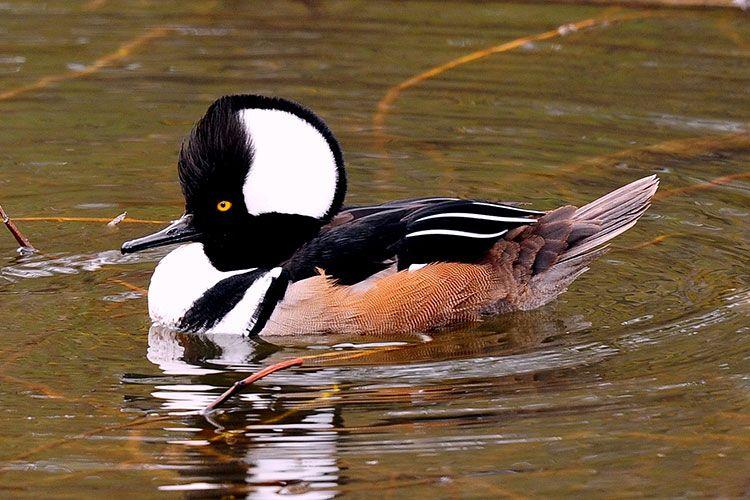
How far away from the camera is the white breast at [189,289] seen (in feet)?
21.4

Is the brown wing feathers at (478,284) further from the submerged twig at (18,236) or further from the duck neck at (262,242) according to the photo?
the submerged twig at (18,236)

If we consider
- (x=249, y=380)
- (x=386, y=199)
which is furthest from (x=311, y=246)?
(x=386, y=199)

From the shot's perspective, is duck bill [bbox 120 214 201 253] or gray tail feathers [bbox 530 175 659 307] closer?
duck bill [bbox 120 214 201 253]

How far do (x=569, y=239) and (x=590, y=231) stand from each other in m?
0.11

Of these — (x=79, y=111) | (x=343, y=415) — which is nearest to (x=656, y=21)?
(x=79, y=111)

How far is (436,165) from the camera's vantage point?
881 cm

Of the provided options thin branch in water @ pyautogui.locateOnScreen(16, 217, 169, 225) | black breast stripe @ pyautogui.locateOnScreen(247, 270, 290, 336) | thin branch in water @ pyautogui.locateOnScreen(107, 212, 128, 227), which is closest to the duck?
black breast stripe @ pyautogui.locateOnScreen(247, 270, 290, 336)

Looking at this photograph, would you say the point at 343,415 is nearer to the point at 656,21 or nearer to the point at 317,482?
the point at 317,482

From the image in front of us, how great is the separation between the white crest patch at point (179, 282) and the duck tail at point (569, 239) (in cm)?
140

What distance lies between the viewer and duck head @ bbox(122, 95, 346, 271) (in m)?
6.20

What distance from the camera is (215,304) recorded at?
21.7ft

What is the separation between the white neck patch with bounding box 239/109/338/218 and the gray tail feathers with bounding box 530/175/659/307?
1.18 m

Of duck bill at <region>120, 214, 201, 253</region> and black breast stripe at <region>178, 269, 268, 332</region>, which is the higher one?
duck bill at <region>120, 214, 201, 253</region>

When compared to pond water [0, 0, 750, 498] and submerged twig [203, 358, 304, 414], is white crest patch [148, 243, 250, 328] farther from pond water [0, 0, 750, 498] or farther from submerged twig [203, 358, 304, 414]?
submerged twig [203, 358, 304, 414]
